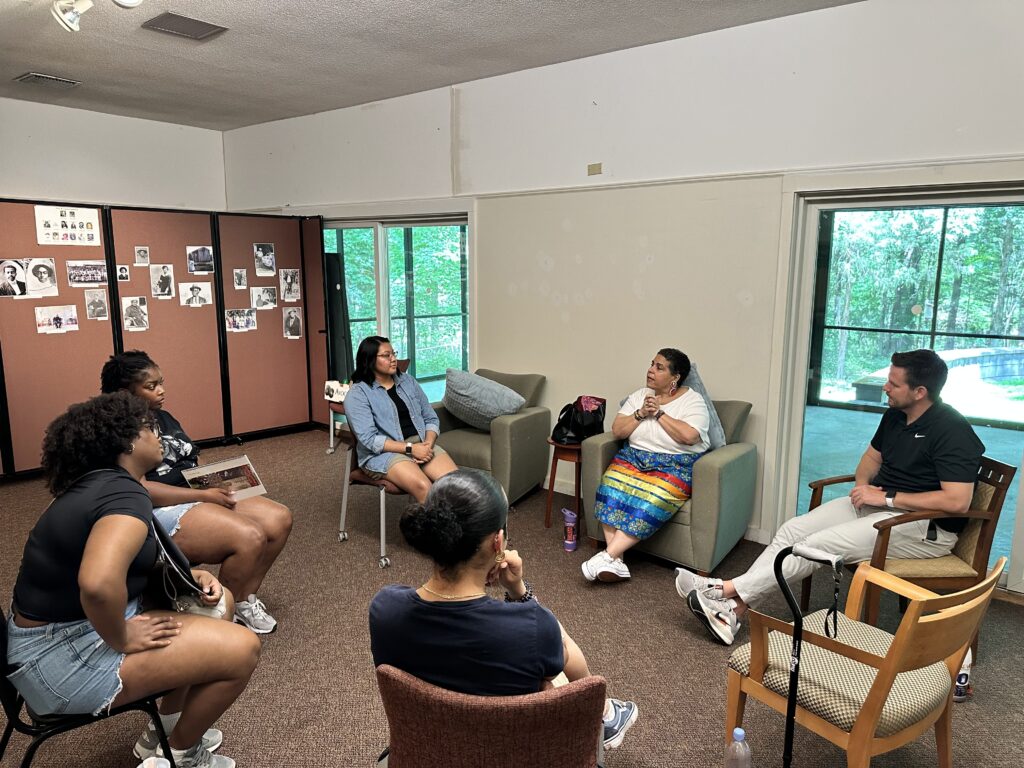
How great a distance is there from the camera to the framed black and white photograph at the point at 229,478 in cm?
293

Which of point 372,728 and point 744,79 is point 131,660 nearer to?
point 372,728

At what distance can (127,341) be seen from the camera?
17.3 ft

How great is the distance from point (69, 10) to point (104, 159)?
3.42 meters

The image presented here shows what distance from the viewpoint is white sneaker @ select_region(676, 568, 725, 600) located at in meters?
2.95

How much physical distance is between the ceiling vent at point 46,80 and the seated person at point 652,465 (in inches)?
176

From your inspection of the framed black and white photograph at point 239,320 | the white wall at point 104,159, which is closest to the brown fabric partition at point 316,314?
the framed black and white photograph at point 239,320

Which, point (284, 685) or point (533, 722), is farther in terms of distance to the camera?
point (284, 685)

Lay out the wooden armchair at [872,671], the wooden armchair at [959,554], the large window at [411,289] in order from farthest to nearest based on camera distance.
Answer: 1. the large window at [411,289]
2. the wooden armchair at [959,554]
3. the wooden armchair at [872,671]

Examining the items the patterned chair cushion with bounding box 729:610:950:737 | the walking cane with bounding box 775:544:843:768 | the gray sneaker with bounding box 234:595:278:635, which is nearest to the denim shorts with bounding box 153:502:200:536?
the gray sneaker with bounding box 234:595:278:635

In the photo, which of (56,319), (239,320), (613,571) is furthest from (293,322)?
(613,571)

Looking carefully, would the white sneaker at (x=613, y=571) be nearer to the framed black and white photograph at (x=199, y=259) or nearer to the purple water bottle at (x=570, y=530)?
the purple water bottle at (x=570, y=530)

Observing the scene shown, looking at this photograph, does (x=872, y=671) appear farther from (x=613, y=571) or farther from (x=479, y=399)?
(x=479, y=399)

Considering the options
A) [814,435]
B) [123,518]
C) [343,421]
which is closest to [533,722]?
[123,518]

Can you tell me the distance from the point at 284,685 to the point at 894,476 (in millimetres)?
2495
